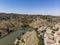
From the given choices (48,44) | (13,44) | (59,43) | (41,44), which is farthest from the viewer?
(13,44)

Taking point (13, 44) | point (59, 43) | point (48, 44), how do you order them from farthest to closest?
point (13, 44), point (48, 44), point (59, 43)

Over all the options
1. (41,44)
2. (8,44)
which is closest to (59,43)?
(41,44)

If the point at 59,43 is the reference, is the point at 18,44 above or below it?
below

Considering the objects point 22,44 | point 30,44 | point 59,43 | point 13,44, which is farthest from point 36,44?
point 59,43

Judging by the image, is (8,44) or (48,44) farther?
(8,44)

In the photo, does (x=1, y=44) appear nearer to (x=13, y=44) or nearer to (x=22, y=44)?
(x=13, y=44)

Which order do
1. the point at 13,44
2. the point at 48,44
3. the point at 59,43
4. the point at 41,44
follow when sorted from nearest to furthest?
the point at 59,43 → the point at 48,44 → the point at 41,44 → the point at 13,44

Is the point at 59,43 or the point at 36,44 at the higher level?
the point at 59,43

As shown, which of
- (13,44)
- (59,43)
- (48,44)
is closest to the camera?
(59,43)

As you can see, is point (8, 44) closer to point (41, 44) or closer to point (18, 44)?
point (18, 44)
